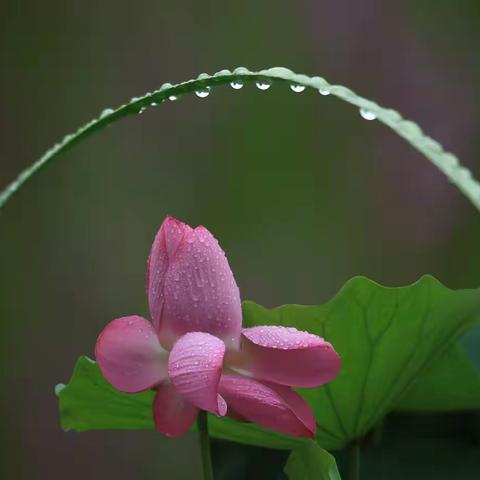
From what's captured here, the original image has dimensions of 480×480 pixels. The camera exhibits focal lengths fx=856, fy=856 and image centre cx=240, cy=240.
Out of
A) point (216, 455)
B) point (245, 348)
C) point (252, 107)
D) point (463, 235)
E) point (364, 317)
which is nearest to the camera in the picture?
point (245, 348)

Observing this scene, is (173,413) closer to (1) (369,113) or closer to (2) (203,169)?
(1) (369,113)

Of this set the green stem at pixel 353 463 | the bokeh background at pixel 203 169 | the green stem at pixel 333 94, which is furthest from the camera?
the bokeh background at pixel 203 169

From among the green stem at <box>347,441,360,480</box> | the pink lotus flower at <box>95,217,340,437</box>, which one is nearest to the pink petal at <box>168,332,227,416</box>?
the pink lotus flower at <box>95,217,340,437</box>

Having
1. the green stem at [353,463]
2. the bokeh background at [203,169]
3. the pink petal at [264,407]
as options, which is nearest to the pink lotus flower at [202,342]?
the pink petal at [264,407]

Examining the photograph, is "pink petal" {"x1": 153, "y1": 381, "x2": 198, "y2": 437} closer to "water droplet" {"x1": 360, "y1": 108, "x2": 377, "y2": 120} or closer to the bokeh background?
"water droplet" {"x1": 360, "y1": 108, "x2": 377, "y2": 120}

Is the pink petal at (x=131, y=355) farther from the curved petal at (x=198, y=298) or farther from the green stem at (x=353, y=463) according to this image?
the green stem at (x=353, y=463)

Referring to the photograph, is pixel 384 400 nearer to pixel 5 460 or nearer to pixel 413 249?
pixel 413 249

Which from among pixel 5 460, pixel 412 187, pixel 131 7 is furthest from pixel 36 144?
pixel 412 187
